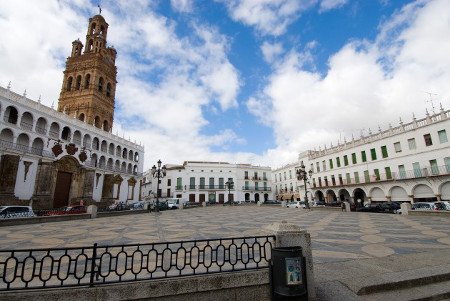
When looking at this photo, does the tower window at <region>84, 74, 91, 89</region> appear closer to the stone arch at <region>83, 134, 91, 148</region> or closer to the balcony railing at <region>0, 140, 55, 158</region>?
the stone arch at <region>83, 134, 91, 148</region>

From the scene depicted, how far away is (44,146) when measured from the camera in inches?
1133

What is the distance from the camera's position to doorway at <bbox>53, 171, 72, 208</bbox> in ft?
95.5

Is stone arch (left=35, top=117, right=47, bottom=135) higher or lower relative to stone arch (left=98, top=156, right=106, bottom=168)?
higher

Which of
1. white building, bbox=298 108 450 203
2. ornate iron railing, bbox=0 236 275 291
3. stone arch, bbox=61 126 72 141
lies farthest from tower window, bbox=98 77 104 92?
ornate iron railing, bbox=0 236 275 291

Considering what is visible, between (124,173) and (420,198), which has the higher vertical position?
(124,173)

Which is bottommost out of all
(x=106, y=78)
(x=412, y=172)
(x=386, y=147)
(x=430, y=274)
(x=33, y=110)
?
(x=430, y=274)

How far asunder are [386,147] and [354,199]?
1025cm

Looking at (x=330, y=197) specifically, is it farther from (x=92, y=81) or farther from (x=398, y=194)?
(x=92, y=81)

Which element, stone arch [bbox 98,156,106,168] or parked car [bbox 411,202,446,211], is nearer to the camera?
parked car [bbox 411,202,446,211]

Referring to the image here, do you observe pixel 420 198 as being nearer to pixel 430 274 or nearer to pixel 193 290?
pixel 430 274

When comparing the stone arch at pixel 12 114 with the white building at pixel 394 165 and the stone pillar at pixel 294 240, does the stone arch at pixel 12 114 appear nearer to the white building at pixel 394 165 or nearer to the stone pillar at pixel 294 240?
the stone pillar at pixel 294 240

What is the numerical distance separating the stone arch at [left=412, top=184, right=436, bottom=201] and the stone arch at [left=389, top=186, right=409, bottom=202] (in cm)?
107

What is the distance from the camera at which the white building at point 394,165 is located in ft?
87.9

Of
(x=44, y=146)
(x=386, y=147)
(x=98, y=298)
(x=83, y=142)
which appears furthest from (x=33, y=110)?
(x=386, y=147)
